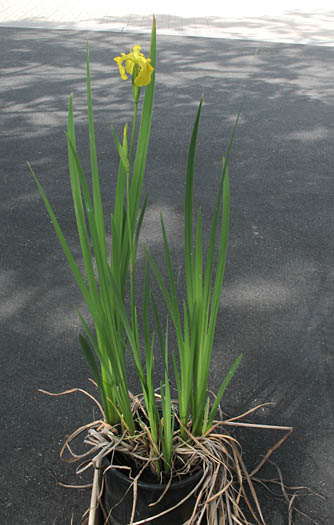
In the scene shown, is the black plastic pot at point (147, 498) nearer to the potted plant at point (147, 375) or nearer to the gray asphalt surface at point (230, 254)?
the potted plant at point (147, 375)

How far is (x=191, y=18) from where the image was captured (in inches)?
372

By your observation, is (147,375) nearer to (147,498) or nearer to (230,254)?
(147,498)

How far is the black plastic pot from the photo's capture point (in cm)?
124

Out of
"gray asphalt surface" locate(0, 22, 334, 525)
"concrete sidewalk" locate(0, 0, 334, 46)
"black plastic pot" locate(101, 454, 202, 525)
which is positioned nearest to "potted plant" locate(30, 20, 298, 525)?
"black plastic pot" locate(101, 454, 202, 525)

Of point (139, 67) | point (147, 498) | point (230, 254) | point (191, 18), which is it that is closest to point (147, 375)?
point (147, 498)

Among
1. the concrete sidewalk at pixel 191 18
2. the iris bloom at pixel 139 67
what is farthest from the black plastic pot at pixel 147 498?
the concrete sidewalk at pixel 191 18

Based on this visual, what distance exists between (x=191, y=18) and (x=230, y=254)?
306 inches

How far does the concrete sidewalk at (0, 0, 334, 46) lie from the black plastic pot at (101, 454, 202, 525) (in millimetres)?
7687

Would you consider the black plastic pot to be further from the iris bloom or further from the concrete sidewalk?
the concrete sidewalk

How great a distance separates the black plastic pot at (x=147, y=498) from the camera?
1236mm

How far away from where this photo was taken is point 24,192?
3387 mm

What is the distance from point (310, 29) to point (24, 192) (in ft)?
23.2

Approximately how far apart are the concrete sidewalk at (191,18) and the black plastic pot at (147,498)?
25.2 ft

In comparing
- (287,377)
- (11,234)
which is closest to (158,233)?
(11,234)
